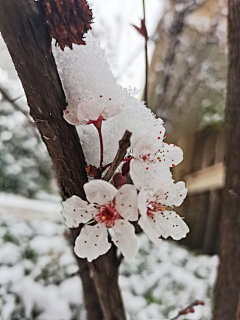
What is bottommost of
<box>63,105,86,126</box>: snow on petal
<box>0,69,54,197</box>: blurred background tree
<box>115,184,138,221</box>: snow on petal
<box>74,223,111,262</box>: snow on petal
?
<box>74,223,111,262</box>: snow on petal

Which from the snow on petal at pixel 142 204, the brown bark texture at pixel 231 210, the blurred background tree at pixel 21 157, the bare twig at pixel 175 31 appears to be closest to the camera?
the snow on petal at pixel 142 204

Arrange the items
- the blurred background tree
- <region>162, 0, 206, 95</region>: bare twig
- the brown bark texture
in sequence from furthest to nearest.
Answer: <region>162, 0, 206, 95</region>: bare twig < the blurred background tree < the brown bark texture

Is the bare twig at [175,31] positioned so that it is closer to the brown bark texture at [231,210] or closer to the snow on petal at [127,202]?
the brown bark texture at [231,210]

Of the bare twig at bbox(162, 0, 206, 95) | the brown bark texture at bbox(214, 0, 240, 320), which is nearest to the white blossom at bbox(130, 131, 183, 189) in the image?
the brown bark texture at bbox(214, 0, 240, 320)

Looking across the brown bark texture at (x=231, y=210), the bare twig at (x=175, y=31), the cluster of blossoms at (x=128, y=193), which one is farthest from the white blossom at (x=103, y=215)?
the bare twig at (x=175, y=31)

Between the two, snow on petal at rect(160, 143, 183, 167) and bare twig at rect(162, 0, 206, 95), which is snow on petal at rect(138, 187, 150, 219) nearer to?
snow on petal at rect(160, 143, 183, 167)

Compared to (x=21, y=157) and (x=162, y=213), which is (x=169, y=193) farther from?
(x=21, y=157)

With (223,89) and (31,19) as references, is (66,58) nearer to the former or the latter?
(31,19)
